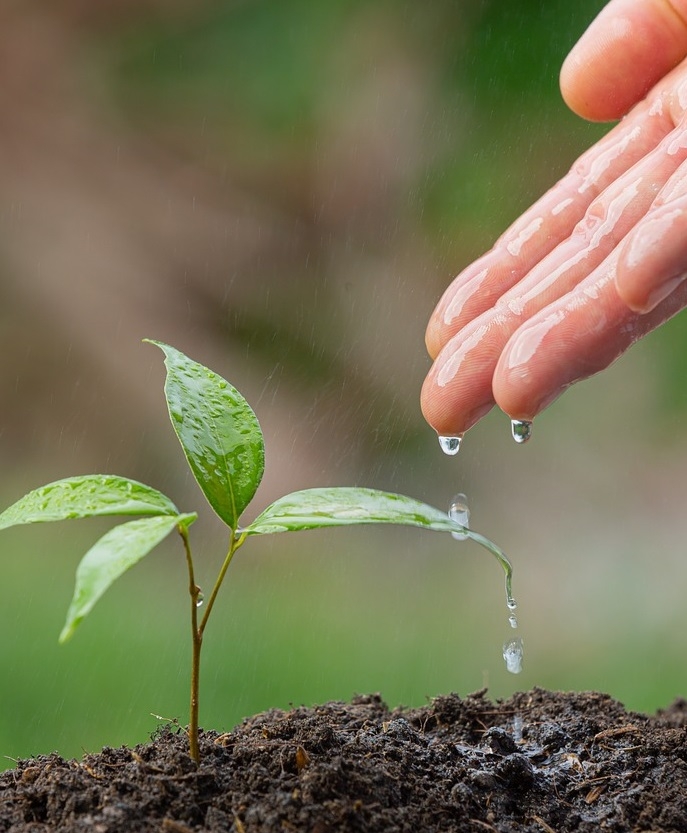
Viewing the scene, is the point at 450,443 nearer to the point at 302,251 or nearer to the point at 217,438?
the point at 217,438

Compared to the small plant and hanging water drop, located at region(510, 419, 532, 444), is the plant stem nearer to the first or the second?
the small plant

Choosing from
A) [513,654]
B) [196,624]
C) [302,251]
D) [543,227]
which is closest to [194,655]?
[196,624]

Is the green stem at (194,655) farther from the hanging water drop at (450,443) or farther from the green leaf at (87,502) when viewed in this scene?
the hanging water drop at (450,443)

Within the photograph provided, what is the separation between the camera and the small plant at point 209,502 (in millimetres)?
667

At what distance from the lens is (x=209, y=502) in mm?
748

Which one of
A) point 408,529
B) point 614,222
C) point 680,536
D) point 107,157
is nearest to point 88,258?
point 107,157

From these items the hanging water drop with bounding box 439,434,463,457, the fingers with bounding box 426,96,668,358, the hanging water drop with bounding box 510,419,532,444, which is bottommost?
the hanging water drop with bounding box 510,419,532,444

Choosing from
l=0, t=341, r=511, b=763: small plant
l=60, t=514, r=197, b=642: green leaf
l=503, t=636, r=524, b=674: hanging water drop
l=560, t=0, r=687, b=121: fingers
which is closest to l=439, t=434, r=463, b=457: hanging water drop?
→ l=503, t=636, r=524, b=674: hanging water drop

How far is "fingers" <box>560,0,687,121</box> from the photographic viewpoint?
1.41m

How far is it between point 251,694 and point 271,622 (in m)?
0.54

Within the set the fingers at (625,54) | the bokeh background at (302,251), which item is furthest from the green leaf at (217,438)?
the bokeh background at (302,251)

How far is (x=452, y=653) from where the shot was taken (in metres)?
2.38

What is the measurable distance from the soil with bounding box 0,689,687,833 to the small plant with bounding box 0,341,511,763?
6cm

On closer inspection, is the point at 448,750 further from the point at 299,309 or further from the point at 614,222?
the point at 299,309
